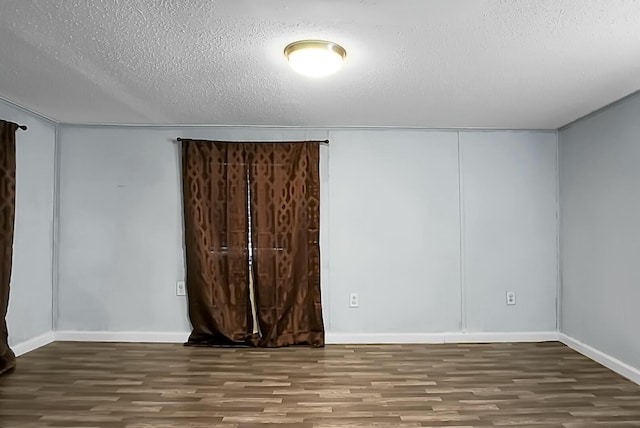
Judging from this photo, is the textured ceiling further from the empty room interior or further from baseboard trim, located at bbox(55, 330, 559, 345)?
baseboard trim, located at bbox(55, 330, 559, 345)

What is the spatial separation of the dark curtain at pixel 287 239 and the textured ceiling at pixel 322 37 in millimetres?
468

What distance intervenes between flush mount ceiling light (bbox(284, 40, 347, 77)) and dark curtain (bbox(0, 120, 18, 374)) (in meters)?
2.38

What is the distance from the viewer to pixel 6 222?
335cm

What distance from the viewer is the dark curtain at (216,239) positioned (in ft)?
13.5

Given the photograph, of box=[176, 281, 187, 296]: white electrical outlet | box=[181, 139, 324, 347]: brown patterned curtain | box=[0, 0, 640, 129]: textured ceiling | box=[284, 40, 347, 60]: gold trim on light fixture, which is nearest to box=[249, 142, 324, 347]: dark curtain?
box=[181, 139, 324, 347]: brown patterned curtain

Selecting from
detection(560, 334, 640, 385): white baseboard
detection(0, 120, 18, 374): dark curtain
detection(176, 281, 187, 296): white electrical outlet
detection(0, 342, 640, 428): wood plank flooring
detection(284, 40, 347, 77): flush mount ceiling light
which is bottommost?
detection(0, 342, 640, 428): wood plank flooring

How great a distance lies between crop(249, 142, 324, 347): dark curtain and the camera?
4.12 meters

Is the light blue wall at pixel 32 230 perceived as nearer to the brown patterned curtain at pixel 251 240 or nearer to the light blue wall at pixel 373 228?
the light blue wall at pixel 373 228

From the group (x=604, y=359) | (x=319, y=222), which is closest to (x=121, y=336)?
(x=319, y=222)

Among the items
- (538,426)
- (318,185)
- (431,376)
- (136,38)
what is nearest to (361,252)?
(318,185)

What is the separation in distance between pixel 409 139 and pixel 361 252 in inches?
46.5

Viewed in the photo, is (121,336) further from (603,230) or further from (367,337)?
(603,230)

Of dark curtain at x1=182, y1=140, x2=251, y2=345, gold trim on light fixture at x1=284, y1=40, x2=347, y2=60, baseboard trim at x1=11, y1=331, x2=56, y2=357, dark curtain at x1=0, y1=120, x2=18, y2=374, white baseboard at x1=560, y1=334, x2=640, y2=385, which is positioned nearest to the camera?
gold trim on light fixture at x1=284, y1=40, x2=347, y2=60

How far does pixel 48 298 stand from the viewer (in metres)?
4.10
